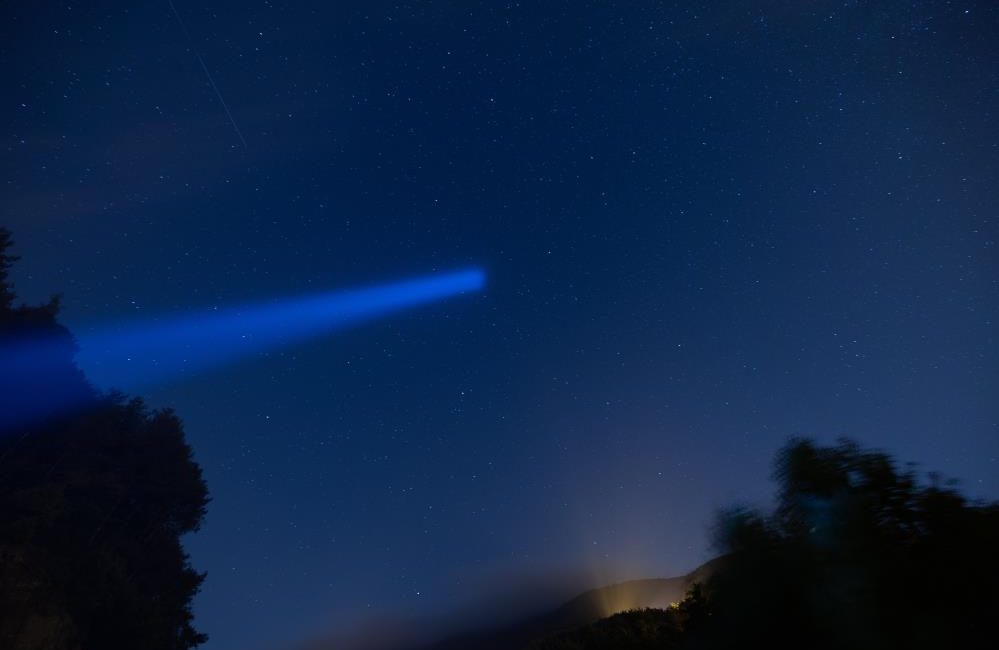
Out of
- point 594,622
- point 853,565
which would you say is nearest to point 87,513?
point 594,622

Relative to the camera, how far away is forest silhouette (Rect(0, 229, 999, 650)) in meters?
5.21

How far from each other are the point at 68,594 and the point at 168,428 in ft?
41.2

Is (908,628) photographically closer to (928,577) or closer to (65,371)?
(928,577)

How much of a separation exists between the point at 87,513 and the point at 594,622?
888 inches

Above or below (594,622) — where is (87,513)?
above

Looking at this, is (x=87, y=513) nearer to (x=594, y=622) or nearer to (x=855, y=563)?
(x=594, y=622)

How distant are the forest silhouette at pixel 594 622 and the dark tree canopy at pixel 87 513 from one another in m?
0.08

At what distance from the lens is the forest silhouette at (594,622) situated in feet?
17.1

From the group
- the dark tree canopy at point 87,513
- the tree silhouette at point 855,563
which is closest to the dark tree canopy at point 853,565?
the tree silhouette at point 855,563

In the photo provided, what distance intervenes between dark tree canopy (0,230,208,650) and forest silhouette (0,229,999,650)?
77 mm

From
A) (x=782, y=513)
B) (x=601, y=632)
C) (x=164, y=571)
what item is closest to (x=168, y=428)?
(x=164, y=571)

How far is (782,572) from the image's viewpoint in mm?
6422

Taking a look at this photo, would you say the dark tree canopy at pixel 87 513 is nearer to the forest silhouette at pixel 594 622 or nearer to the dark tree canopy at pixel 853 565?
the forest silhouette at pixel 594 622

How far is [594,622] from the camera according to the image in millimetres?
25203
